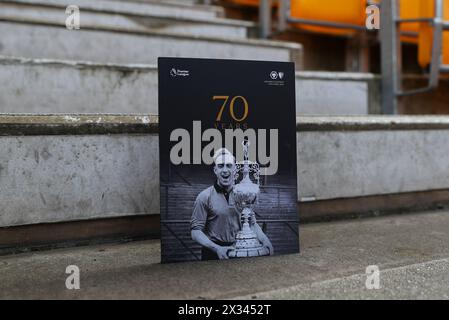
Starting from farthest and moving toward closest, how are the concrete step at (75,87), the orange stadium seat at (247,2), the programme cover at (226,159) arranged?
the orange stadium seat at (247,2) → the concrete step at (75,87) → the programme cover at (226,159)

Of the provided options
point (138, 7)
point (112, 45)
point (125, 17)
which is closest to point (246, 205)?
point (112, 45)

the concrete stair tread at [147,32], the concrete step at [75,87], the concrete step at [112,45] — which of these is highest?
the concrete stair tread at [147,32]

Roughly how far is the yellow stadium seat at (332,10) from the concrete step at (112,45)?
0.49 metres

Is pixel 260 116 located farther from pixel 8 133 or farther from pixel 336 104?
pixel 336 104

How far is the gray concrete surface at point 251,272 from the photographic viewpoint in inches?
64.1

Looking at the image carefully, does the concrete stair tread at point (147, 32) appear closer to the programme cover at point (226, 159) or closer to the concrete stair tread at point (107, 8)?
the concrete stair tread at point (107, 8)

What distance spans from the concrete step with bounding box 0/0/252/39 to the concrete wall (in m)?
1.40

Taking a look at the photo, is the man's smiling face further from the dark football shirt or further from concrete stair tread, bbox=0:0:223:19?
concrete stair tread, bbox=0:0:223:19

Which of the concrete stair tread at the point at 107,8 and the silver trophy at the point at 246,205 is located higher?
the concrete stair tread at the point at 107,8

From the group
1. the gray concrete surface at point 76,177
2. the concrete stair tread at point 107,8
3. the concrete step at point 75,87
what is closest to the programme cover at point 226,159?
the gray concrete surface at point 76,177

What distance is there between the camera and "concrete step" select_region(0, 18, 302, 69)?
3062mm

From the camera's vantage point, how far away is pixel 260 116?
2049mm

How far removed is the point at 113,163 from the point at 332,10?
2.54m

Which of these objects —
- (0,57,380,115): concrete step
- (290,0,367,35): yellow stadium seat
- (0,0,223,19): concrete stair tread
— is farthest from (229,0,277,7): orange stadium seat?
(0,57,380,115): concrete step
